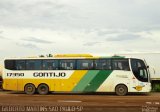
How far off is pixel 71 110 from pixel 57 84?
19796mm

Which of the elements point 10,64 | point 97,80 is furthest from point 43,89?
point 97,80

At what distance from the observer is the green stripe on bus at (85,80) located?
29875 mm

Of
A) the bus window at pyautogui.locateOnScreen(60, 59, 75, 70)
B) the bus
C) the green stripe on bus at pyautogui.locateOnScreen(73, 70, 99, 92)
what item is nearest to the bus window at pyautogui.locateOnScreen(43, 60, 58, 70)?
the bus

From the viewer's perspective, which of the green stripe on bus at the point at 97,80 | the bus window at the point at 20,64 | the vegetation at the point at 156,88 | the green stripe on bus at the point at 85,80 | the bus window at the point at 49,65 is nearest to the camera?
the green stripe on bus at the point at 97,80

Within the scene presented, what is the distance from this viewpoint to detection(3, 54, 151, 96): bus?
29.4 meters

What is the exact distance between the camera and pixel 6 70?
31078mm

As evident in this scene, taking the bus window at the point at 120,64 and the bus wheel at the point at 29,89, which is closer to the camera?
the bus window at the point at 120,64

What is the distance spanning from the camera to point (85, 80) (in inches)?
1185

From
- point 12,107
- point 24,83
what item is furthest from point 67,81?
point 12,107

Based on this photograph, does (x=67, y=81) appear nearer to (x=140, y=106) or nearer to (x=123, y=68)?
(x=123, y=68)

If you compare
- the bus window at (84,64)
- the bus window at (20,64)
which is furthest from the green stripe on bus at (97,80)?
the bus window at (20,64)

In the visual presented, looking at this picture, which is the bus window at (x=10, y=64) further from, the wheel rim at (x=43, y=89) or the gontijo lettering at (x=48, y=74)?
the wheel rim at (x=43, y=89)

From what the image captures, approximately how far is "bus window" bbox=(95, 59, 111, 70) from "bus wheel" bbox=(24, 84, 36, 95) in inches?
193

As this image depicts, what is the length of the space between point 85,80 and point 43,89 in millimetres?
3189
